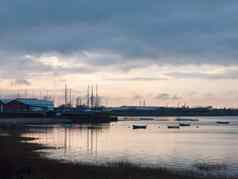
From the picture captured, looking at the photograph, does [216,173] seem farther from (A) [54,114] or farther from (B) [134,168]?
(A) [54,114]

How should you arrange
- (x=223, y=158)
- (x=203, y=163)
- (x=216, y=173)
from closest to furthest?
(x=216, y=173)
(x=203, y=163)
(x=223, y=158)

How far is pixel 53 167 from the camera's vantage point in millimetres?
35844

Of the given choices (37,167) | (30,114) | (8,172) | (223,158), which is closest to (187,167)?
(223,158)

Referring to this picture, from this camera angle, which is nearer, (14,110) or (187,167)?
(187,167)

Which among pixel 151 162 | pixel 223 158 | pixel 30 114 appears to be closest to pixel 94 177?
pixel 151 162

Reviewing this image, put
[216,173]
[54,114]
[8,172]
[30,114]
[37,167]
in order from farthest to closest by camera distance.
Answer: [54,114], [30,114], [216,173], [37,167], [8,172]

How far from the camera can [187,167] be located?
42375 millimetres

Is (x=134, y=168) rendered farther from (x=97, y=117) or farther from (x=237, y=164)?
(x=97, y=117)

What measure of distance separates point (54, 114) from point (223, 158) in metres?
142

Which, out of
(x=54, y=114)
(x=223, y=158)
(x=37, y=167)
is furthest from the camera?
(x=54, y=114)

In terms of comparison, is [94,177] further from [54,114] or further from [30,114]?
[54,114]

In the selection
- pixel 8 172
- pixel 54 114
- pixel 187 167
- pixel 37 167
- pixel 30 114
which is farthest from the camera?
pixel 54 114

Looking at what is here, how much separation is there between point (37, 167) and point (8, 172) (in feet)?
20.7

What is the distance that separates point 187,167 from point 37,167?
44.9 feet
